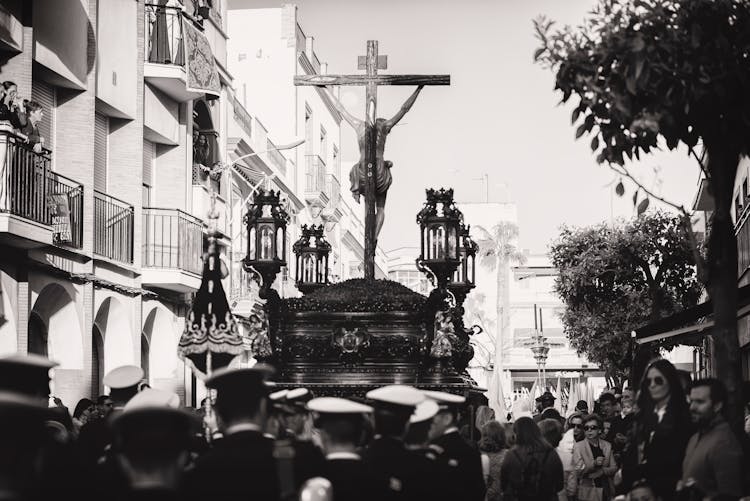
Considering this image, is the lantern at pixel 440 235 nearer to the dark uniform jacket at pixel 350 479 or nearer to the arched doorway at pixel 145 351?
the dark uniform jacket at pixel 350 479

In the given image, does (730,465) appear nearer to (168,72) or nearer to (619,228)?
(168,72)

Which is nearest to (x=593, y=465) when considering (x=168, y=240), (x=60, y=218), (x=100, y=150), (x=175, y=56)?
(x=60, y=218)

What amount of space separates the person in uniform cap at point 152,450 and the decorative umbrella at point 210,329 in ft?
24.0

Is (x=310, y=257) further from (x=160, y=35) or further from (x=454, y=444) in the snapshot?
(x=454, y=444)

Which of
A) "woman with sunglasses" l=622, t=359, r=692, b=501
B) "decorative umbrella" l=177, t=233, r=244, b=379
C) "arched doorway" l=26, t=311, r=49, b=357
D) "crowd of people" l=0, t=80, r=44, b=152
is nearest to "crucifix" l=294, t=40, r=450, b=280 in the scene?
"crowd of people" l=0, t=80, r=44, b=152

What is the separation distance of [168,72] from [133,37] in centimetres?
93

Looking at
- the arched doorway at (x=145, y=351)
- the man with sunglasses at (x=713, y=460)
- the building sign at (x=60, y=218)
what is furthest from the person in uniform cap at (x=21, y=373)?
the arched doorway at (x=145, y=351)

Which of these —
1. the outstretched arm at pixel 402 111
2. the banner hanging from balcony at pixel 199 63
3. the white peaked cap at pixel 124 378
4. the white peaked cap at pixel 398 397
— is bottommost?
the white peaked cap at pixel 398 397

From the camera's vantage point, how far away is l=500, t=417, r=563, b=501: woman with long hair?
12.0 m

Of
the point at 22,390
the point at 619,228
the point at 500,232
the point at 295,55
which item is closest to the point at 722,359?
the point at 22,390

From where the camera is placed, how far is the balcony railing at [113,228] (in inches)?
931

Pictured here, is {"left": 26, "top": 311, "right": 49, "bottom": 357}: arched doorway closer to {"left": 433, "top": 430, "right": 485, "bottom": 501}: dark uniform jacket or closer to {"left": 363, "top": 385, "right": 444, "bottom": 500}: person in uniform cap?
{"left": 433, "top": 430, "right": 485, "bottom": 501}: dark uniform jacket

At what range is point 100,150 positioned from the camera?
24.8 meters

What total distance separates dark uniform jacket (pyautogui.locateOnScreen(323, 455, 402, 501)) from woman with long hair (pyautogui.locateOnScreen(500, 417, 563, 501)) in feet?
18.3
